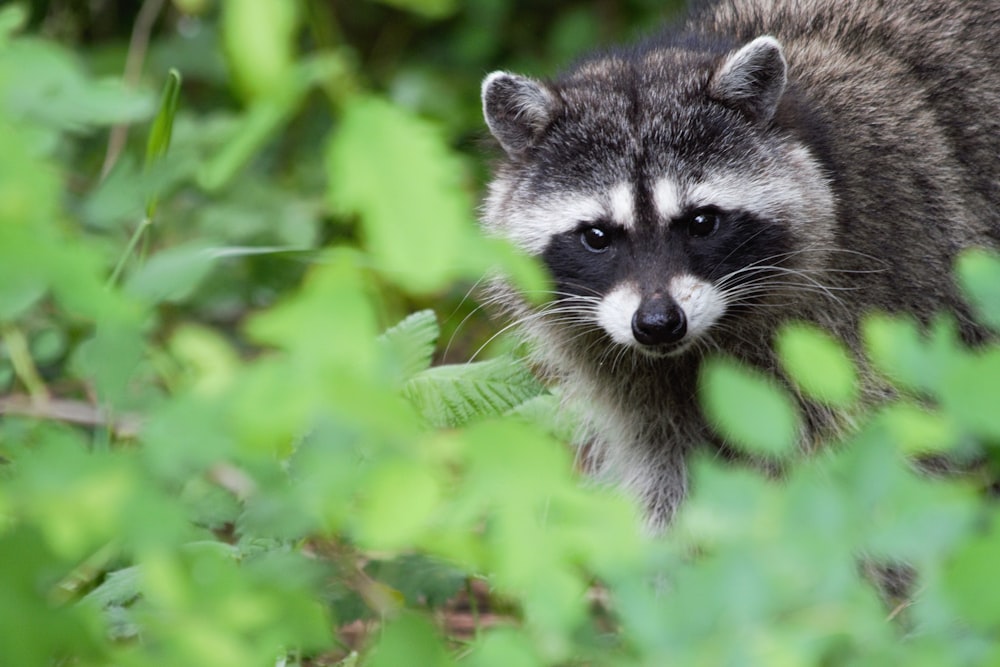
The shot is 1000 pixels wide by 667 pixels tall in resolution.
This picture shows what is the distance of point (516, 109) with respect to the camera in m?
3.18

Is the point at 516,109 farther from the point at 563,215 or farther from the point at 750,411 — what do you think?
the point at 750,411

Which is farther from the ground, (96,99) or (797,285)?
(96,99)

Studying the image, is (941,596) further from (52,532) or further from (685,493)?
(685,493)

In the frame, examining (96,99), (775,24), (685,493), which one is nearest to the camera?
(96,99)

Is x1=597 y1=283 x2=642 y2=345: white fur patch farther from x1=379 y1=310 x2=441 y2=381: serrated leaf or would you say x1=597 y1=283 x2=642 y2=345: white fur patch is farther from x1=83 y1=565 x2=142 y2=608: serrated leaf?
x1=83 y1=565 x2=142 y2=608: serrated leaf

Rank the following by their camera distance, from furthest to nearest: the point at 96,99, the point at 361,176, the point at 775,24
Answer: the point at 775,24, the point at 96,99, the point at 361,176

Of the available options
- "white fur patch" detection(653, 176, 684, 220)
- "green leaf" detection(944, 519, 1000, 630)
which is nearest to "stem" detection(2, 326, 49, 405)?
"white fur patch" detection(653, 176, 684, 220)

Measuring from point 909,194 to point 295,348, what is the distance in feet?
7.59

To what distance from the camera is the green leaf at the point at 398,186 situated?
39.8 inches

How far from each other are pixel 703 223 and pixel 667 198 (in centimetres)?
11

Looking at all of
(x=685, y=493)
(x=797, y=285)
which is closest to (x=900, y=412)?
(x=797, y=285)

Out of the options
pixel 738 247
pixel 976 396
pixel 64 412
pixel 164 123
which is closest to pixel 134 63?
pixel 64 412

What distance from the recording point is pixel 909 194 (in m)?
3.08

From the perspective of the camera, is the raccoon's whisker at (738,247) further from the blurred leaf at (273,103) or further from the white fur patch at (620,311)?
the blurred leaf at (273,103)
